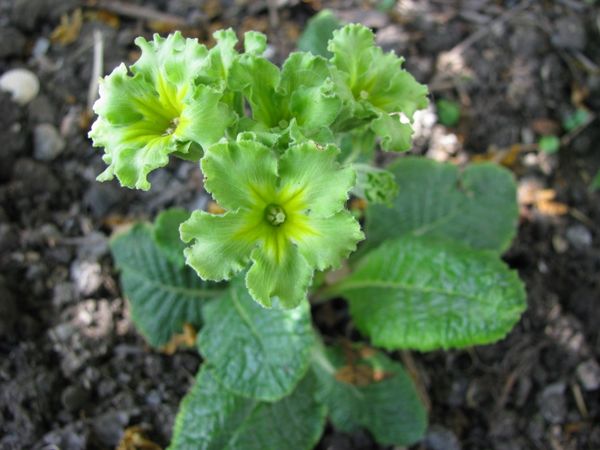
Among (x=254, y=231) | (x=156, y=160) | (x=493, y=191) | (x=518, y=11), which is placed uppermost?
(x=156, y=160)

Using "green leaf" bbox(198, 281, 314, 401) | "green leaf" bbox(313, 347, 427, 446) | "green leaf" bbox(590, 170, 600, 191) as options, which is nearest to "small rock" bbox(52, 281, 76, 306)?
"green leaf" bbox(198, 281, 314, 401)

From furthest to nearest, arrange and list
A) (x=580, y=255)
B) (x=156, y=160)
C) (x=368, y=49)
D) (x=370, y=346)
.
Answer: (x=580, y=255) → (x=370, y=346) → (x=368, y=49) → (x=156, y=160)

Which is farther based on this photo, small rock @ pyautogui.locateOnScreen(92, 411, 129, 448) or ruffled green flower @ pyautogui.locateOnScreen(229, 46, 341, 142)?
small rock @ pyautogui.locateOnScreen(92, 411, 129, 448)

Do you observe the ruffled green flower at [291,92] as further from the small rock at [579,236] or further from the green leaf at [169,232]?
the small rock at [579,236]

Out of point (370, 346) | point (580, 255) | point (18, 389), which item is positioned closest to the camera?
point (18, 389)

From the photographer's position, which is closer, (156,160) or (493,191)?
(156,160)

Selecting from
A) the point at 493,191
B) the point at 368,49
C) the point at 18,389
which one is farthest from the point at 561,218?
the point at 18,389

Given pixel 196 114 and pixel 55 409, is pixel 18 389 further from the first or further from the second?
pixel 196 114

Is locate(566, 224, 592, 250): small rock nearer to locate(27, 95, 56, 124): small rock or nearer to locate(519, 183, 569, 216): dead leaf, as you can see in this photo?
locate(519, 183, 569, 216): dead leaf
